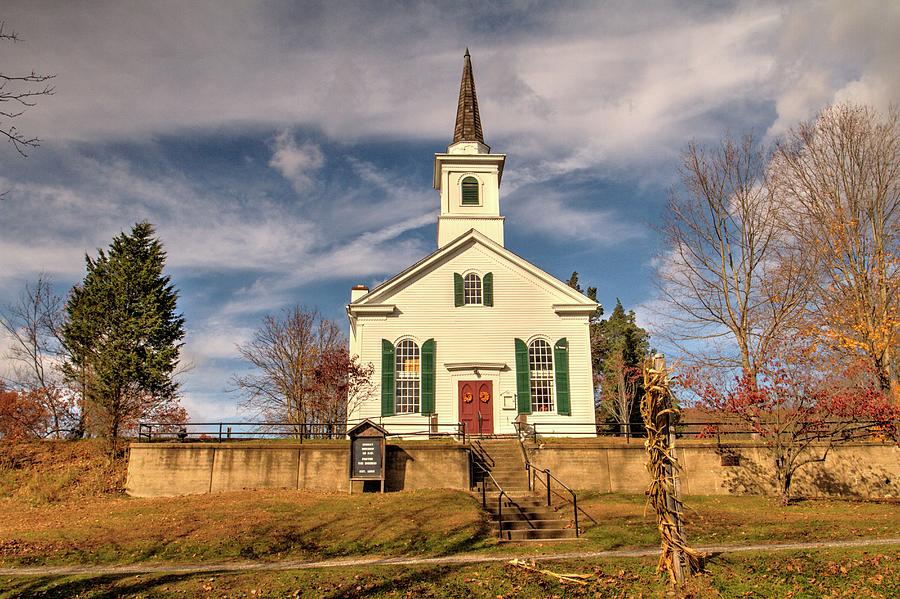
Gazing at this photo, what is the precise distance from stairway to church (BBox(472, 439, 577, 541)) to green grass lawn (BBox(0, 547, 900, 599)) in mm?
3359

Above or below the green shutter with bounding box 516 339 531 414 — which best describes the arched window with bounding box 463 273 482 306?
above

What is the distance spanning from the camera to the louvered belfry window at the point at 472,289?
26.2 meters

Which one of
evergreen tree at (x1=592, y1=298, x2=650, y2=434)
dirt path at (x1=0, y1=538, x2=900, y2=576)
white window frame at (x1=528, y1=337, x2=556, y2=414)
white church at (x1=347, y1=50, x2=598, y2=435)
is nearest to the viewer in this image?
dirt path at (x1=0, y1=538, x2=900, y2=576)

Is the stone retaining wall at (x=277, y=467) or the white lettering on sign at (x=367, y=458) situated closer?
the white lettering on sign at (x=367, y=458)

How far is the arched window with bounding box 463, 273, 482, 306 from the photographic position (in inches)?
1032

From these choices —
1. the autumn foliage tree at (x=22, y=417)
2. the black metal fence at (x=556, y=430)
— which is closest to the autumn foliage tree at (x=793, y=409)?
the black metal fence at (x=556, y=430)

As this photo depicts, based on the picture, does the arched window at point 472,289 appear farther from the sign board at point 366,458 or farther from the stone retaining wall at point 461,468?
the sign board at point 366,458

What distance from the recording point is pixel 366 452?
18734 millimetres

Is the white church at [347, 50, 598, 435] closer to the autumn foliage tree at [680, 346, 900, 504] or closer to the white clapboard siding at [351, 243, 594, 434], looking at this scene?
the white clapboard siding at [351, 243, 594, 434]

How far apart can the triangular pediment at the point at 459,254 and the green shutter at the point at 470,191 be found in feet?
12.2

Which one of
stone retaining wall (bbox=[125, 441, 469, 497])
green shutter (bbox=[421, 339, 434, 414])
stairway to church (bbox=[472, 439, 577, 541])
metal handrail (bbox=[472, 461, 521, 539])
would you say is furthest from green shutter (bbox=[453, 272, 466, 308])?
metal handrail (bbox=[472, 461, 521, 539])

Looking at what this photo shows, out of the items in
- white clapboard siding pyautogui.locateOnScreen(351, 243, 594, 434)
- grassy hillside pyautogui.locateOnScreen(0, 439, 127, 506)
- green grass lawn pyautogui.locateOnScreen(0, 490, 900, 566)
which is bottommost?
green grass lawn pyautogui.locateOnScreen(0, 490, 900, 566)

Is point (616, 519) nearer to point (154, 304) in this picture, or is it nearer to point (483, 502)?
point (483, 502)

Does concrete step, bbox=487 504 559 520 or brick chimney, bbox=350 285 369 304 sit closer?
concrete step, bbox=487 504 559 520
